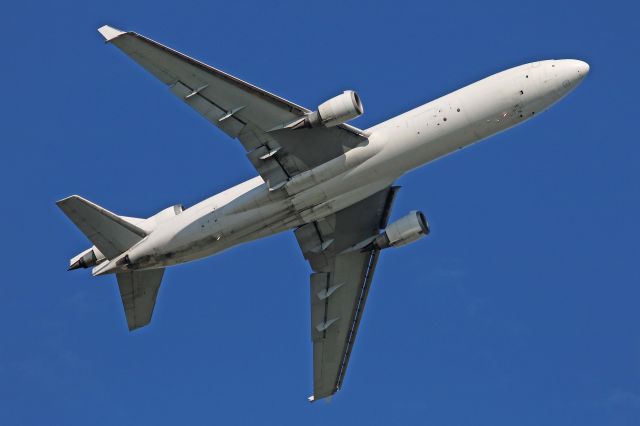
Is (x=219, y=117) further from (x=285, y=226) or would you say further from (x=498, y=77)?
(x=498, y=77)

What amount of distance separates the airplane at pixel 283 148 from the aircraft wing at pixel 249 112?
0.06 metres

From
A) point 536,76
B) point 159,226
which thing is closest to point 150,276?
point 159,226

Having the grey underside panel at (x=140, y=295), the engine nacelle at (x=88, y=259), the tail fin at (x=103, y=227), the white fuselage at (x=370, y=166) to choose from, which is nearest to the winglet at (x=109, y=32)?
the tail fin at (x=103, y=227)

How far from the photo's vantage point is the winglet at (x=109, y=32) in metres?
62.7

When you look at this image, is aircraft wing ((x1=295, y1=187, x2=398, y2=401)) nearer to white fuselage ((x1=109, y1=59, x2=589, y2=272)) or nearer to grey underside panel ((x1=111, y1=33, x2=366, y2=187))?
white fuselage ((x1=109, y1=59, x2=589, y2=272))

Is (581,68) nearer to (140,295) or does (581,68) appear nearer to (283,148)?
(283,148)

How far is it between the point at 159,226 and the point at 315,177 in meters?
10.1

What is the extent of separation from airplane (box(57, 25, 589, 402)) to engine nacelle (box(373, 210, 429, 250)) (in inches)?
168

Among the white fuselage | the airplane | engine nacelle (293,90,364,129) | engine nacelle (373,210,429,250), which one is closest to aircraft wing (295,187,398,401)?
engine nacelle (373,210,429,250)

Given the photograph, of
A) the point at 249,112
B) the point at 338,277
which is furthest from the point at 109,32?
the point at 338,277

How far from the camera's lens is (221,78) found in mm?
64625

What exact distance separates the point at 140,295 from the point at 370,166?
17228 millimetres

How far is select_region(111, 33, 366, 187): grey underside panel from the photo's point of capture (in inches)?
2507

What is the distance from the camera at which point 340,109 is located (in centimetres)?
6431
